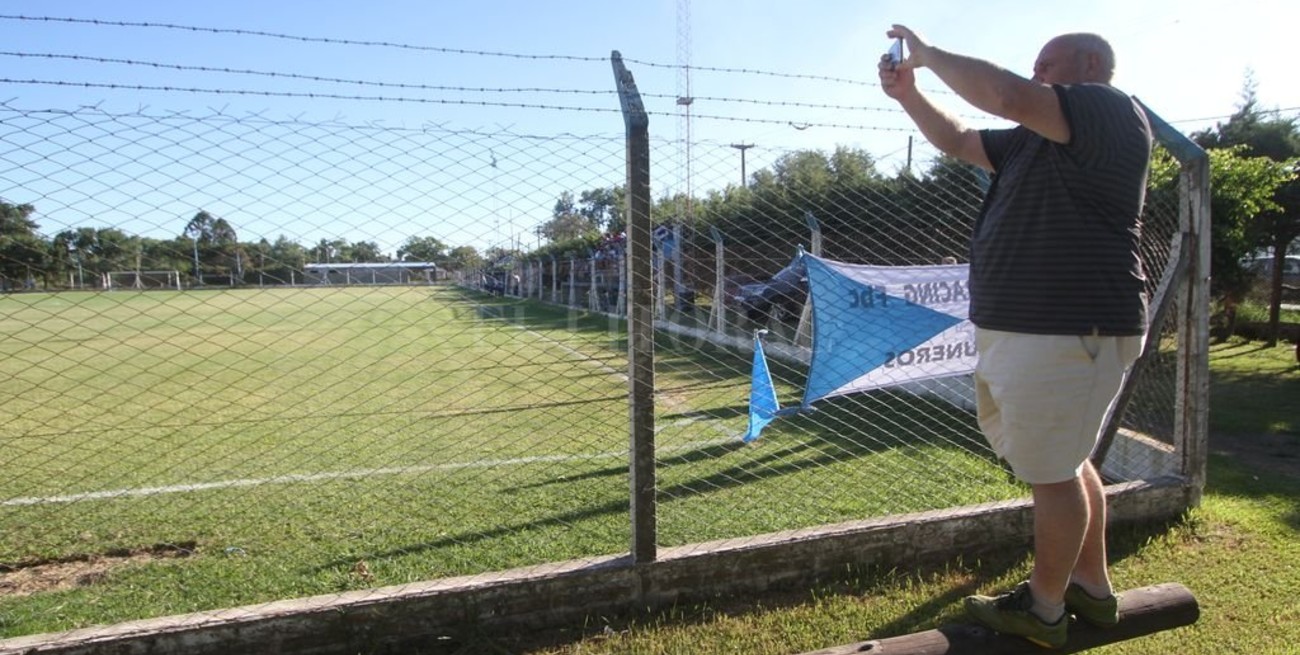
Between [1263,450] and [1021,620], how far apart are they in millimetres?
5143

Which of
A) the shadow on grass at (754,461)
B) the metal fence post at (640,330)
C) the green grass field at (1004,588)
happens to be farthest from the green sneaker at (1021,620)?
the shadow on grass at (754,461)

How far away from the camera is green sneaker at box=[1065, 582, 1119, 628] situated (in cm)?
234

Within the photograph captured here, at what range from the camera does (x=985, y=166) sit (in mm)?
2383

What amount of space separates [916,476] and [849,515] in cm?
100

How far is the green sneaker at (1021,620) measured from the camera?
220cm

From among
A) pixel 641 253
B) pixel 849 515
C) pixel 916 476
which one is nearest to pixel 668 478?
pixel 849 515

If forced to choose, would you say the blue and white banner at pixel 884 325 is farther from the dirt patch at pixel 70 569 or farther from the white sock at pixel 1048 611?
the dirt patch at pixel 70 569

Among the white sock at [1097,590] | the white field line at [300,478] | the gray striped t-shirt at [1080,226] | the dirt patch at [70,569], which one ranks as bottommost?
the dirt patch at [70,569]

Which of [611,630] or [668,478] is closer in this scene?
[611,630]

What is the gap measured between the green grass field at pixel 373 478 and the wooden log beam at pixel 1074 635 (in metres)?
1.74

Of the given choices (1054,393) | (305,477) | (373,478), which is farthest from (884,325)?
(305,477)

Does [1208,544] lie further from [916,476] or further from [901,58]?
[901,58]

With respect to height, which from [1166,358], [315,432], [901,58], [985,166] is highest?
[901,58]

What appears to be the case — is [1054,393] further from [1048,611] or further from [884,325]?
[884,325]
